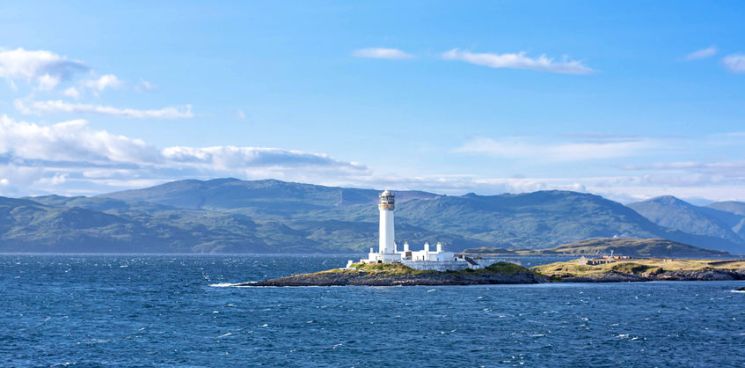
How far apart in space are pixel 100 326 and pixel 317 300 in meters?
36.8

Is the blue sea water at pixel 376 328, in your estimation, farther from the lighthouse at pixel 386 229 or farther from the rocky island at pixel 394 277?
the lighthouse at pixel 386 229

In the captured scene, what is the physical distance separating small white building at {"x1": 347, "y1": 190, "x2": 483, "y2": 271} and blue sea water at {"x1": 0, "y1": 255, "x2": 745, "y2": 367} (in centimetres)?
783

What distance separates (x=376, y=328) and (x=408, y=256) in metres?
64.6

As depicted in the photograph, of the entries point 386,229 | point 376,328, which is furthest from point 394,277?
point 376,328

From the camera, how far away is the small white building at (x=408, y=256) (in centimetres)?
16150

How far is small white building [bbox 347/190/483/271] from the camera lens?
162 meters

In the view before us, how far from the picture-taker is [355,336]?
93875mm

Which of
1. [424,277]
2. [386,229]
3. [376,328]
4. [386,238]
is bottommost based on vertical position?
[376,328]

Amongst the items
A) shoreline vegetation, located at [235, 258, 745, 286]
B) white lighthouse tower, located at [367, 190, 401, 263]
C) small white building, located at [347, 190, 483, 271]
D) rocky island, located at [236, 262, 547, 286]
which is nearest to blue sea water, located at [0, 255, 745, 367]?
rocky island, located at [236, 262, 547, 286]

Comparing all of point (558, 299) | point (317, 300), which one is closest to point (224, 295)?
point (317, 300)

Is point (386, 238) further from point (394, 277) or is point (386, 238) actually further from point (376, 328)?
point (376, 328)

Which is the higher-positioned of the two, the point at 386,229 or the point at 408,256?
the point at 386,229

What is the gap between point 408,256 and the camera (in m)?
164

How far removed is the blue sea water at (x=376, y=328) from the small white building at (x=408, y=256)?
7833 millimetres
